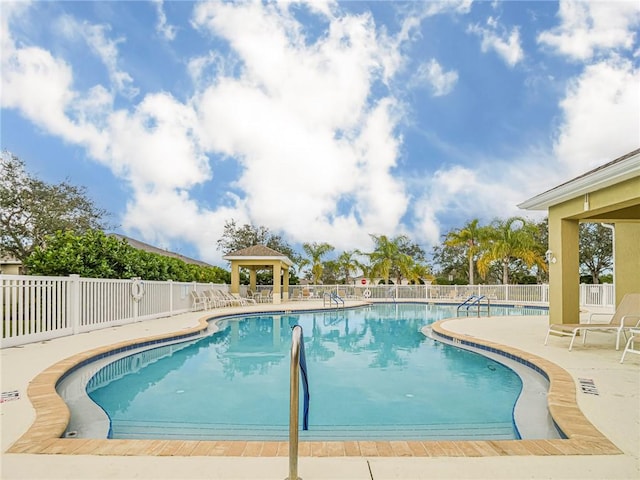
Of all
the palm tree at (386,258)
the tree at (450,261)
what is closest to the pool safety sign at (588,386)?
the palm tree at (386,258)

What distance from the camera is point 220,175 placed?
40.7 m

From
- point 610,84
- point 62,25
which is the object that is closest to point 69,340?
point 62,25

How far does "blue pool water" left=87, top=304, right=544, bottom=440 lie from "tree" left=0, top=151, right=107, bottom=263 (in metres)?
16.6

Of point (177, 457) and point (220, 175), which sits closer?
point (177, 457)

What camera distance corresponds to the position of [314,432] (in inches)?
166

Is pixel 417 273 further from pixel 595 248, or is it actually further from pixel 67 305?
pixel 67 305

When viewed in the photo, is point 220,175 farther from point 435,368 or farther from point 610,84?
point 435,368

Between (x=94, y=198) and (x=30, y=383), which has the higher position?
(x=94, y=198)

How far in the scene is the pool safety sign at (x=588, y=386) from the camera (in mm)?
4559

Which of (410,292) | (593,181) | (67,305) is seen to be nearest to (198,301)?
(67,305)

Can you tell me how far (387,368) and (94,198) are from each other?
24.0 m

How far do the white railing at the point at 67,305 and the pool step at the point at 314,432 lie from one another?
4131 mm

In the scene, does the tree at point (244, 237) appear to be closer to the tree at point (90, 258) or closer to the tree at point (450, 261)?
the tree at point (450, 261)

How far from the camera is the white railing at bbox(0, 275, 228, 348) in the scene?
741cm
